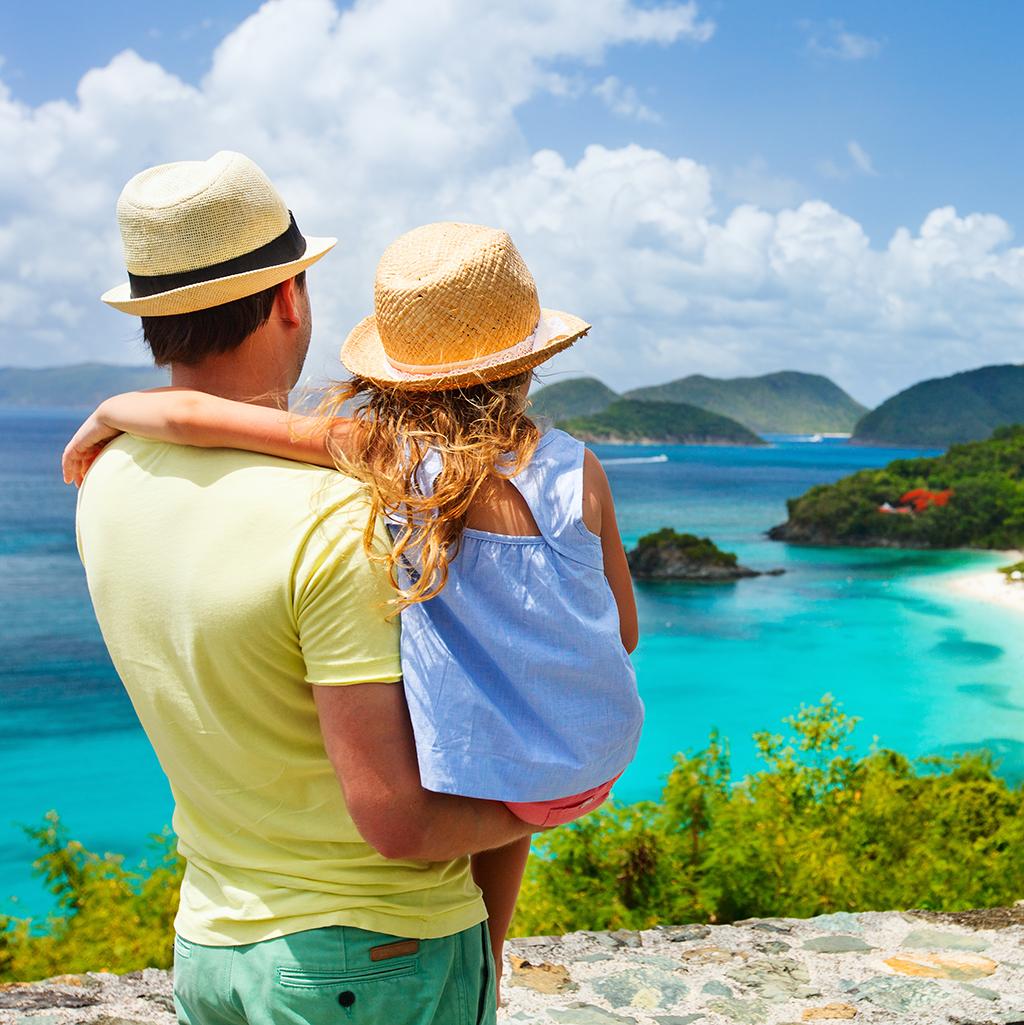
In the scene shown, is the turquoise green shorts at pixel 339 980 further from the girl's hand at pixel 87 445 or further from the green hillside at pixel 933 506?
the green hillside at pixel 933 506

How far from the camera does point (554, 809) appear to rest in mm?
1189

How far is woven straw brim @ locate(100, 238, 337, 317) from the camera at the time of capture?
1230 mm

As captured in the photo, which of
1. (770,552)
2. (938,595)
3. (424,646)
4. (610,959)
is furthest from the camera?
(770,552)

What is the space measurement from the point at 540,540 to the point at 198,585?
0.37 metres

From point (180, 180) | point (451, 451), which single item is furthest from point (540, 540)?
point (180, 180)

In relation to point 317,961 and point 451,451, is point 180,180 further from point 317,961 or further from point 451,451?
point 317,961

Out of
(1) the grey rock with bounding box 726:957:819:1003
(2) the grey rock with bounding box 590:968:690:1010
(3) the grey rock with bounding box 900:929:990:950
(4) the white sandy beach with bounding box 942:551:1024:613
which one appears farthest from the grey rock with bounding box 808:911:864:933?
(4) the white sandy beach with bounding box 942:551:1024:613

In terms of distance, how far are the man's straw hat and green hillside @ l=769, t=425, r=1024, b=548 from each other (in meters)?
36.4

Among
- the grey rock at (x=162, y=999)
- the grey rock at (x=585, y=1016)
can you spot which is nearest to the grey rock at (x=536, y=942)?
the grey rock at (x=585, y=1016)

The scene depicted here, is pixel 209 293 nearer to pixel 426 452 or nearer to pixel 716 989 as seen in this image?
pixel 426 452

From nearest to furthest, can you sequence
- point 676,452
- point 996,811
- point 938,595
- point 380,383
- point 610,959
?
point 380,383
point 610,959
point 996,811
point 938,595
point 676,452

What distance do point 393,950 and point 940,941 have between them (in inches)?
102

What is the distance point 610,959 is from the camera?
3.01 metres

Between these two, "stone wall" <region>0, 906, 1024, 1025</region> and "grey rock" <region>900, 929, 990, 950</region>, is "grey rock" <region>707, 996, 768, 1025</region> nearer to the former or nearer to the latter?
"stone wall" <region>0, 906, 1024, 1025</region>
